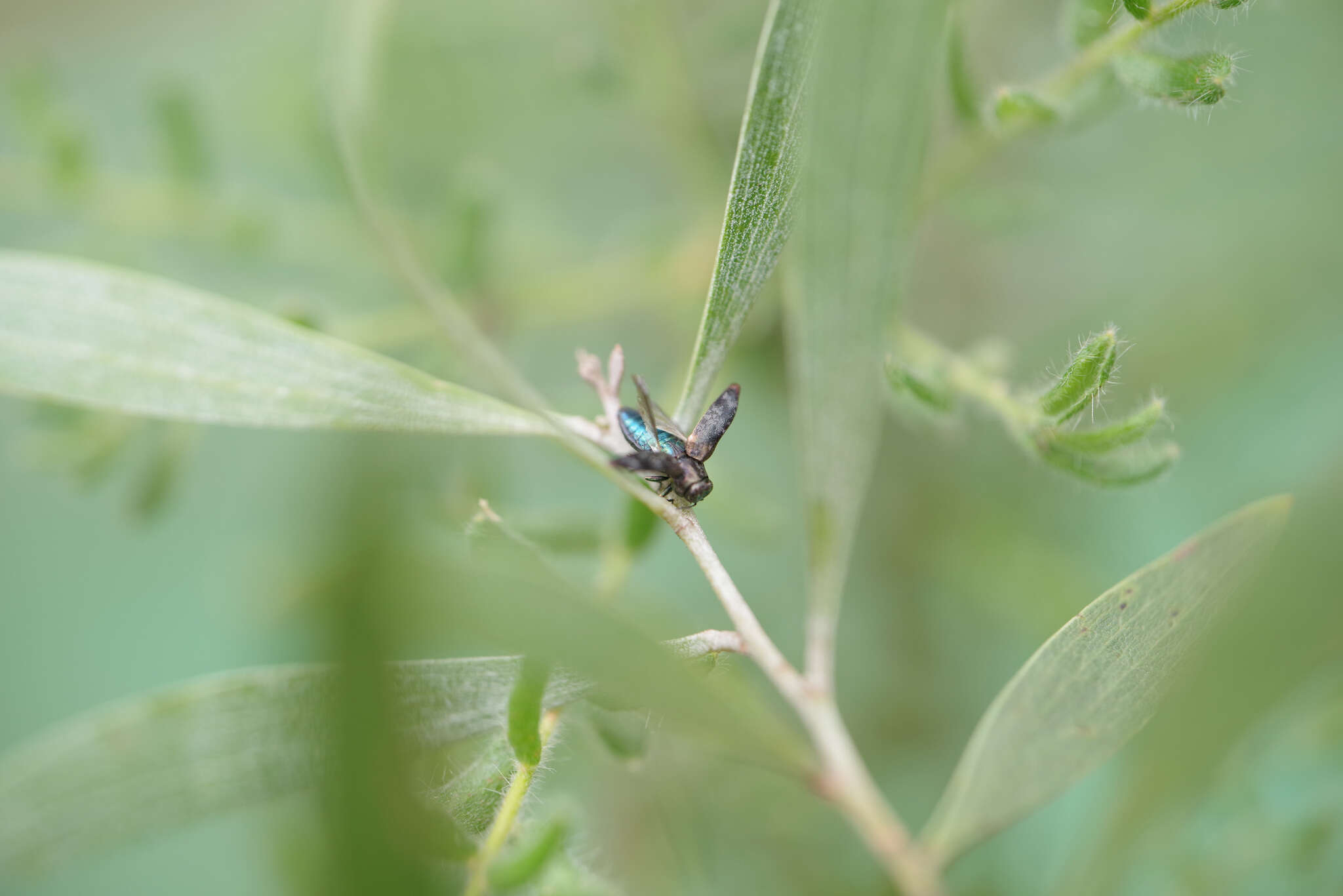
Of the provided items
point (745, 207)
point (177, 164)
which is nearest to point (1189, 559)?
point (745, 207)

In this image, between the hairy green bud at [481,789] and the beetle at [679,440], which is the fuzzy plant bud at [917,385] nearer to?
the beetle at [679,440]

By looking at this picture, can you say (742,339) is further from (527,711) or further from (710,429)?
(527,711)

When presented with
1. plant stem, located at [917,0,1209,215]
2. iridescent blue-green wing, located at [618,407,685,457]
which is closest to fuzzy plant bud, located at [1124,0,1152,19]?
plant stem, located at [917,0,1209,215]

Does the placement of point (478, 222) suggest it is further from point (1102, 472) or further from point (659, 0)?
point (1102, 472)

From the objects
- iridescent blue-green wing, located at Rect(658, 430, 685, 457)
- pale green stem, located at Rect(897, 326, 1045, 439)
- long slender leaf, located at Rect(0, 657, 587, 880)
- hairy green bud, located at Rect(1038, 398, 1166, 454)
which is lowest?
long slender leaf, located at Rect(0, 657, 587, 880)

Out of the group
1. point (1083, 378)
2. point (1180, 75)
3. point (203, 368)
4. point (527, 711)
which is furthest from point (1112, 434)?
point (203, 368)

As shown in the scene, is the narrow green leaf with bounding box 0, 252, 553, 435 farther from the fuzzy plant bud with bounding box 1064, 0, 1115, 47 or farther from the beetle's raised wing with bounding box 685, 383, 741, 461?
the fuzzy plant bud with bounding box 1064, 0, 1115, 47

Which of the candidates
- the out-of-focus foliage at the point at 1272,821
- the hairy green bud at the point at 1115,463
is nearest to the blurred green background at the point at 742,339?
the out-of-focus foliage at the point at 1272,821
